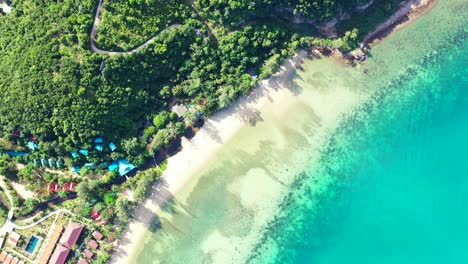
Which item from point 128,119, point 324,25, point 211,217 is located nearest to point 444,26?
point 324,25

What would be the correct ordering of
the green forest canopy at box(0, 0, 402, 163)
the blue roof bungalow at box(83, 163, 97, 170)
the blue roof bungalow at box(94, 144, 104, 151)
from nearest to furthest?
1. the green forest canopy at box(0, 0, 402, 163)
2. the blue roof bungalow at box(94, 144, 104, 151)
3. the blue roof bungalow at box(83, 163, 97, 170)

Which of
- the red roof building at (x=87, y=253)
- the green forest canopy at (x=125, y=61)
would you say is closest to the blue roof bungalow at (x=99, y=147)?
the green forest canopy at (x=125, y=61)

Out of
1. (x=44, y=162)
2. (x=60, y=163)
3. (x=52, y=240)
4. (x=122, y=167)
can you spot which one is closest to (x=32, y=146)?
(x=44, y=162)

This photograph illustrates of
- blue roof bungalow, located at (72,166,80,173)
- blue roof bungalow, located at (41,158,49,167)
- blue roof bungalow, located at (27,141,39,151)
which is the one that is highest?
blue roof bungalow, located at (27,141,39,151)

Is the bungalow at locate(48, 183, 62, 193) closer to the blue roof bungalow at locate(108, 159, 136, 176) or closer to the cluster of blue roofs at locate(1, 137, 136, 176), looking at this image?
the cluster of blue roofs at locate(1, 137, 136, 176)

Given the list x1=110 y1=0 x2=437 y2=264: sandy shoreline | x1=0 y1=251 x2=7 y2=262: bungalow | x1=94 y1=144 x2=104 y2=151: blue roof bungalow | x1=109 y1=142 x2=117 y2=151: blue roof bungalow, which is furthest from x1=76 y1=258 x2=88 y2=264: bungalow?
x1=109 y1=142 x2=117 y2=151: blue roof bungalow
